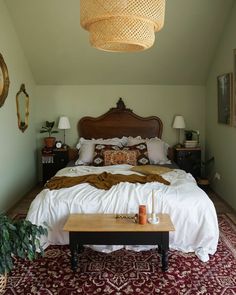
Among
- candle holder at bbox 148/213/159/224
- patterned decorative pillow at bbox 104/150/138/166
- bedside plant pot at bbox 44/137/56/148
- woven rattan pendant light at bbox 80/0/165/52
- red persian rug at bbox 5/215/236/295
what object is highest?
woven rattan pendant light at bbox 80/0/165/52

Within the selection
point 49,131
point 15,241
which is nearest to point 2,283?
point 15,241

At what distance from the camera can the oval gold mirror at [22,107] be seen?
4538mm

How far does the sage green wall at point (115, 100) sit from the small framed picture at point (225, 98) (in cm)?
92

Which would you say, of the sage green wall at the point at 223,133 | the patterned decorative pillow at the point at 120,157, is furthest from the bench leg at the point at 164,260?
the patterned decorative pillow at the point at 120,157

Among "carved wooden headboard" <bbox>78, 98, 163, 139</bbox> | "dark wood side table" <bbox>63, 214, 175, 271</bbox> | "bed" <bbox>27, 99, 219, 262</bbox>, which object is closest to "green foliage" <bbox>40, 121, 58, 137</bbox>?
"carved wooden headboard" <bbox>78, 98, 163, 139</bbox>

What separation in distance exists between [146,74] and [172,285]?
3.62m

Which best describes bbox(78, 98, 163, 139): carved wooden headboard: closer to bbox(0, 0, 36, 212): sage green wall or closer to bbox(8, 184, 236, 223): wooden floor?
bbox(0, 0, 36, 212): sage green wall

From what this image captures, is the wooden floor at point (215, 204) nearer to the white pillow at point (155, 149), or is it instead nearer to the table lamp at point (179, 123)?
the white pillow at point (155, 149)

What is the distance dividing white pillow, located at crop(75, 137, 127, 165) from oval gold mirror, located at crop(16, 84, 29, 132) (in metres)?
0.95

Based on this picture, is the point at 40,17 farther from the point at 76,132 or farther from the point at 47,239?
the point at 47,239

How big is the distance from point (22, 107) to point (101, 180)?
209cm

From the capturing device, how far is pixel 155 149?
16.1 feet

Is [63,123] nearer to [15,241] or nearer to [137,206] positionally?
[137,206]

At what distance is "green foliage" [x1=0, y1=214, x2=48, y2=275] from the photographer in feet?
6.68
